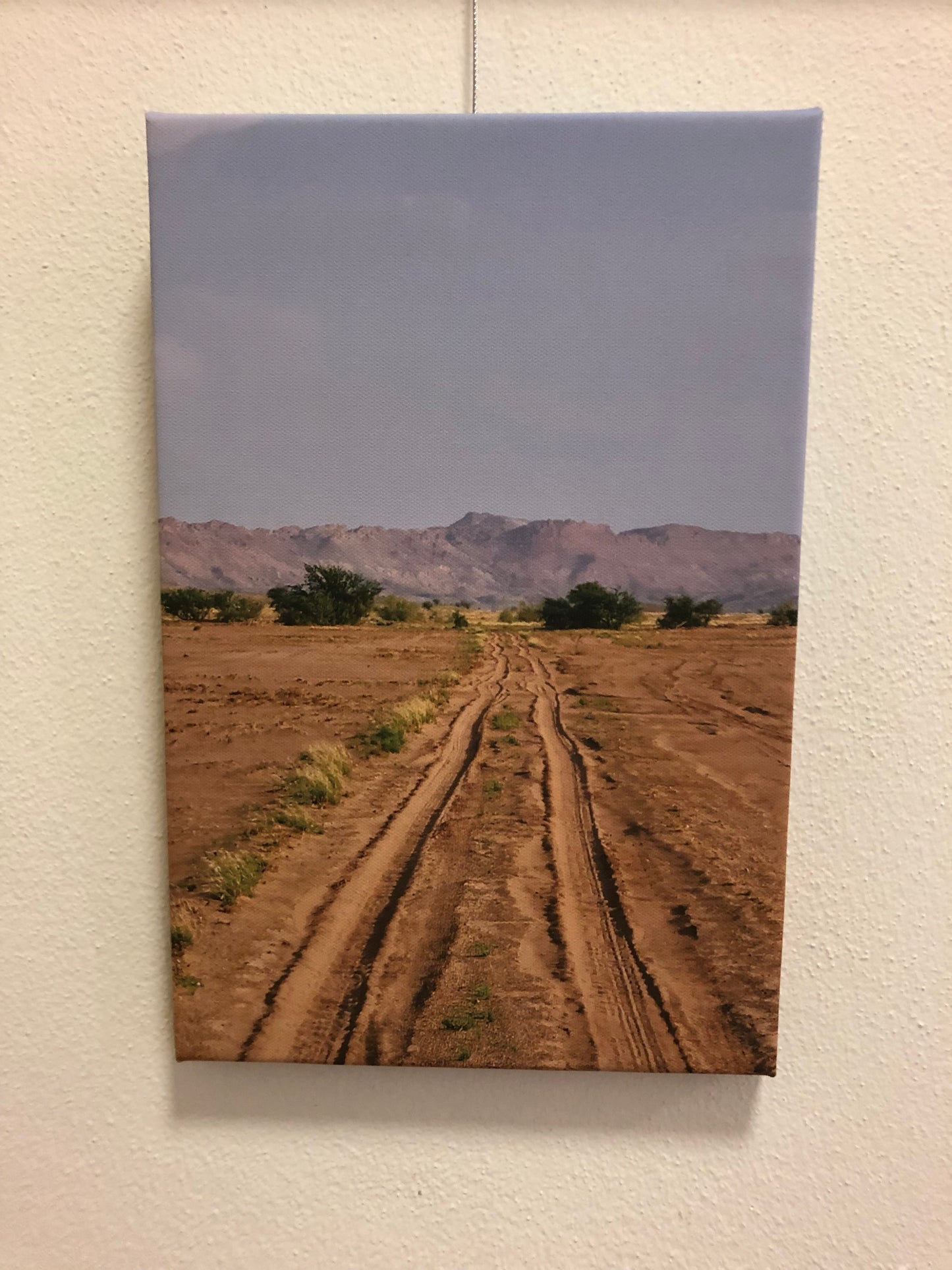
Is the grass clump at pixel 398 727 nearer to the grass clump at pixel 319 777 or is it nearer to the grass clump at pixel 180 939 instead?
the grass clump at pixel 319 777

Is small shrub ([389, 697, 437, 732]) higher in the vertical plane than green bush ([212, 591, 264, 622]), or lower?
lower

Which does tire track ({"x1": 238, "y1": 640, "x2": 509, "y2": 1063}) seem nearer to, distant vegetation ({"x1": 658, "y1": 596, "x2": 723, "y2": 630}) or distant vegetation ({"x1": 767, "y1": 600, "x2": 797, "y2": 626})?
distant vegetation ({"x1": 658, "y1": 596, "x2": 723, "y2": 630})

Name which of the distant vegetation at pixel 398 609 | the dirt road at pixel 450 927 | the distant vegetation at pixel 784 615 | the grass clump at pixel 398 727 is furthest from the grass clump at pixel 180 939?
the distant vegetation at pixel 784 615

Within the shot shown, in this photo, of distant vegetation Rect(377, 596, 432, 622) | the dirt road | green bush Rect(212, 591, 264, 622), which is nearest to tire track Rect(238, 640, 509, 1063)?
the dirt road

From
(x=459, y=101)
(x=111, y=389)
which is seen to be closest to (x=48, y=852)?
(x=111, y=389)

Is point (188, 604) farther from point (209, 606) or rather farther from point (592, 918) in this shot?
point (592, 918)

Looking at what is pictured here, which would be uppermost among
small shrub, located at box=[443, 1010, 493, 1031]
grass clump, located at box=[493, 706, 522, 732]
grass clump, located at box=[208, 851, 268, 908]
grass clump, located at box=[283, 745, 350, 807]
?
grass clump, located at box=[493, 706, 522, 732]

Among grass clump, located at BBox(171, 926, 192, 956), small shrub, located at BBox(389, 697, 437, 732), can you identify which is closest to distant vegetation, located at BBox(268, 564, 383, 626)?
small shrub, located at BBox(389, 697, 437, 732)
